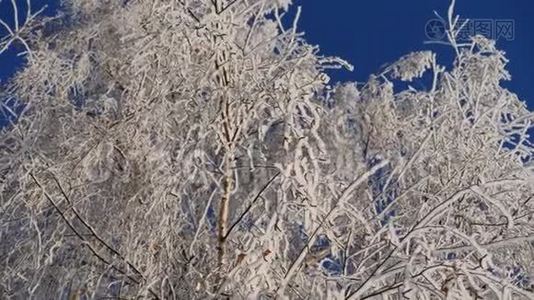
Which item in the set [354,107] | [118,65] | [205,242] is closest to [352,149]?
[354,107]

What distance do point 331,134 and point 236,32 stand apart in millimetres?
1329

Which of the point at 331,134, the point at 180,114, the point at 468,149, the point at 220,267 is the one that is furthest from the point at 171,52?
the point at 468,149

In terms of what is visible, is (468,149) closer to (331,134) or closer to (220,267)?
(331,134)

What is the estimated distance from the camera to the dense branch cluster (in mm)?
3193

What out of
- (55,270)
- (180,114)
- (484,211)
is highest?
(484,211)

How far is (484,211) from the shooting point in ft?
15.5

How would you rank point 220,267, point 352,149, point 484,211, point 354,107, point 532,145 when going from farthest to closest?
point 354,107 < point 352,149 < point 532,145 < point 484,211 < point 220,267

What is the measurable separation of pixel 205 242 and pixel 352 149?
214cm

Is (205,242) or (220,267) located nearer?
(220,267)

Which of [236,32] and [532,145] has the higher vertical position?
[532,145]

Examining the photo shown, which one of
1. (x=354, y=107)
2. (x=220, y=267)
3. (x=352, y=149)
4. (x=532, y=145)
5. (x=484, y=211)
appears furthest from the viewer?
(x=354, y=107)

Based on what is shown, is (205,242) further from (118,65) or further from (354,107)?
(354,107)

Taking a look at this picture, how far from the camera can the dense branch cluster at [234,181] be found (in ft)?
10.5

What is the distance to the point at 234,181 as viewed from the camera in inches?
159
